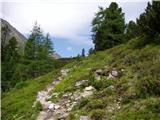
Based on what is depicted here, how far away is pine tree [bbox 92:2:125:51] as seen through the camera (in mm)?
42750

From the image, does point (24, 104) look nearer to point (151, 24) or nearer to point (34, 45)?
point (151, 24)

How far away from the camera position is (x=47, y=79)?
29516 millimetres

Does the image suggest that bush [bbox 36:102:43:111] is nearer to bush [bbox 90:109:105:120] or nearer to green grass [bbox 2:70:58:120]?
green grass [bbox 2:70:58:120]

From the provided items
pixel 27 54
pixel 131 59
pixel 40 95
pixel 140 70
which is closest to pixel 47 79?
pixel 40 95

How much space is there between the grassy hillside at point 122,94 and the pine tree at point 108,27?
1700 cm

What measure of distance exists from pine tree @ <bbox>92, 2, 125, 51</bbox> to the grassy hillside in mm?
16995

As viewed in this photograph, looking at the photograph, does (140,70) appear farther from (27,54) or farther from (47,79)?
(27,54)

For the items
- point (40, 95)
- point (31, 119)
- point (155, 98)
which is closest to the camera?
point (155, 98)

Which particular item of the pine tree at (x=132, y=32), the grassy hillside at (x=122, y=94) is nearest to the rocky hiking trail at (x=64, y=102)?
the grassy hillside at (x=122, y=94)

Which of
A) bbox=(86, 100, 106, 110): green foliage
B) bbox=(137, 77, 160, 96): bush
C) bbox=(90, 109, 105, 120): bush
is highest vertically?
bbox=(137, 77, 160, 96): bush

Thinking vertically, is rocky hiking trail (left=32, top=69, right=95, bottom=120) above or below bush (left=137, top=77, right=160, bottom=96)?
below

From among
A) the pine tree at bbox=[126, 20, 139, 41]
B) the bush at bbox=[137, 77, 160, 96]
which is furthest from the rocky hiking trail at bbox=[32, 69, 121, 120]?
the pine tree at bbox=[126, 20, 139, 41]

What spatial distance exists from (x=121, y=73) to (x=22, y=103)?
21.7ft

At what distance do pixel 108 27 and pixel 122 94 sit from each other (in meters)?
26.4
